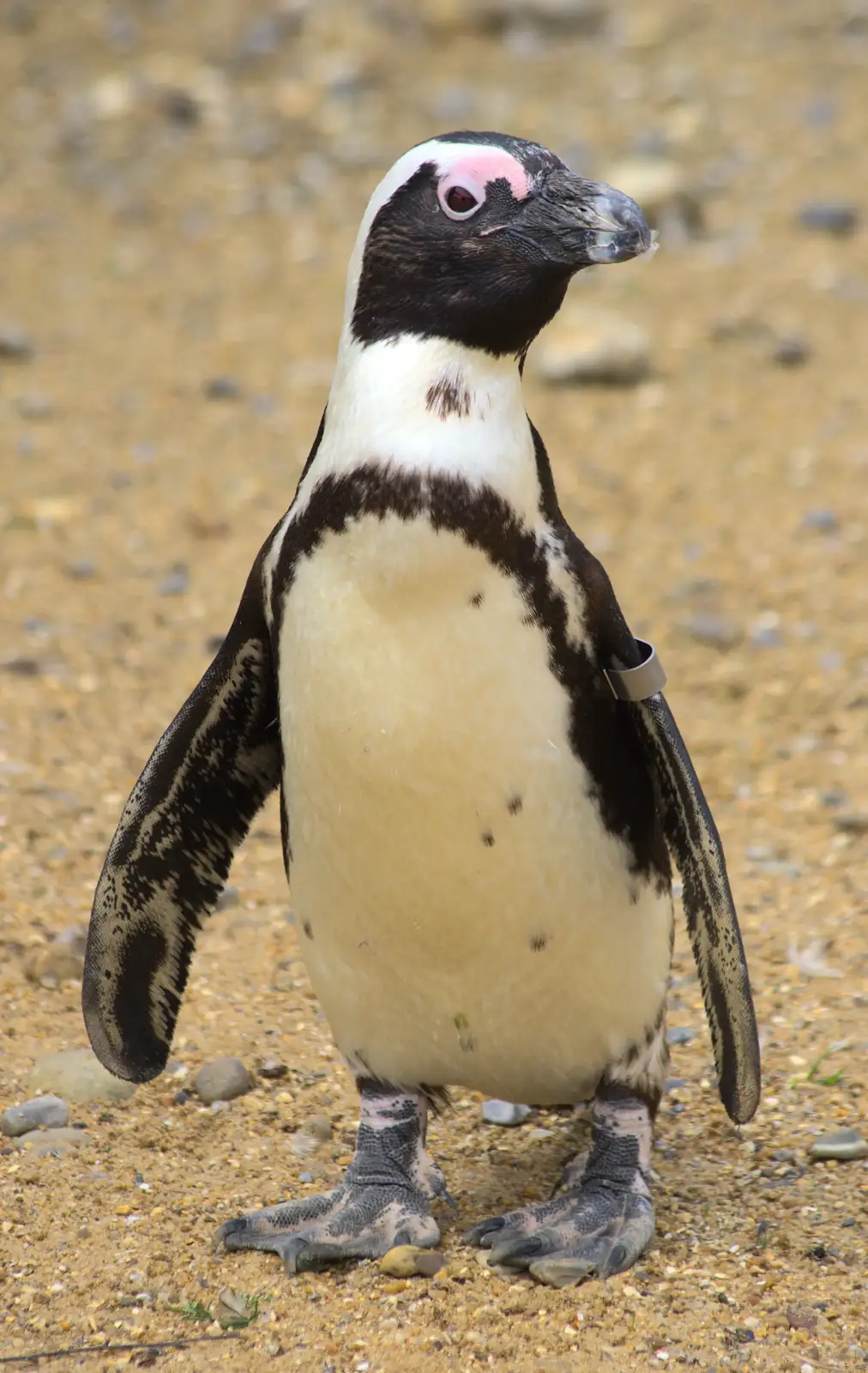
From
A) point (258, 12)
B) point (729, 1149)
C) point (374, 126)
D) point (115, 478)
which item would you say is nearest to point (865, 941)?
point (729, 1149)

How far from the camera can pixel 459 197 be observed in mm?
2609

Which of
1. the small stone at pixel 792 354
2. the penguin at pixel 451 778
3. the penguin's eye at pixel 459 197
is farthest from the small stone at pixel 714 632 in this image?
the penguin's eye at pixel 459 197

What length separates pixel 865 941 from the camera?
409 centimetres

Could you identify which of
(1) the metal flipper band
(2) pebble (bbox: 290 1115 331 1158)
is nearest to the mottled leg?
(2) pebble (bbox: 290 1115 331 1158)

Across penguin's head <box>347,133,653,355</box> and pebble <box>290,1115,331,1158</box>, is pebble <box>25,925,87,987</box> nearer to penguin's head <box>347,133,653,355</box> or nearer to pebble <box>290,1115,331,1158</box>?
pebble <box>290,1115,331,1158</box>

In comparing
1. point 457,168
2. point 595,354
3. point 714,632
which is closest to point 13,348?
point 595,354

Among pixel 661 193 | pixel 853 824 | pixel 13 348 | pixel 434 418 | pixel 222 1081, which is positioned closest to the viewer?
pixel 434 418

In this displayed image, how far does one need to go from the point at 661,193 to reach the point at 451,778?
6.40m

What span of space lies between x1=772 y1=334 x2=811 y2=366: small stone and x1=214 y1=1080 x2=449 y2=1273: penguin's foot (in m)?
5.20

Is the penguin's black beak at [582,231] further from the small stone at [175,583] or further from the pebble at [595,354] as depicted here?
the pebble at [595,354]

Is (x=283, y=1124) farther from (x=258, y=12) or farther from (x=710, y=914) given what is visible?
(x=258, y=12)

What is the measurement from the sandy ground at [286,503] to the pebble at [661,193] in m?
0.20

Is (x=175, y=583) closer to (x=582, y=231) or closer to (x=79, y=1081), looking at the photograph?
(x=79, y=1081)

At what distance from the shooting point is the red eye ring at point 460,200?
2.61m
